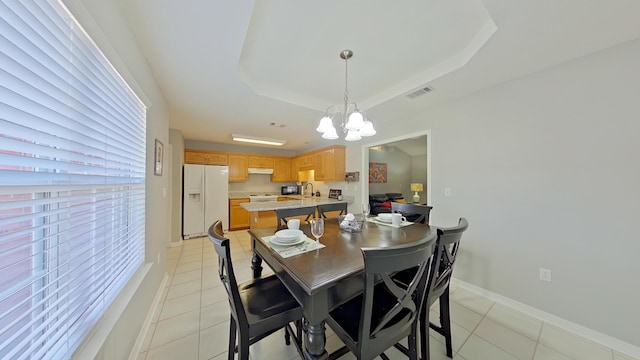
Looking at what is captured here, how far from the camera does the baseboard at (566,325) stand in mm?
1631

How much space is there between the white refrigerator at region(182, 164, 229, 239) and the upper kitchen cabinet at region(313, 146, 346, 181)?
2.44m

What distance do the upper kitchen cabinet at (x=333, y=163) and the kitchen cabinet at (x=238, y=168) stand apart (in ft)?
7.57

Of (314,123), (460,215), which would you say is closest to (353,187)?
(314,123)

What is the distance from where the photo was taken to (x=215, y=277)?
280 centimetres

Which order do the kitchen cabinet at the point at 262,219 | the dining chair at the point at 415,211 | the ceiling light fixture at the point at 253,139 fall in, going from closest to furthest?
the dining chair at the point at 415,211
the kitchen cabinet at the point at 262,219
the ceiling light fixture at the point at 253,139

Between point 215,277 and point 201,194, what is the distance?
2.57m

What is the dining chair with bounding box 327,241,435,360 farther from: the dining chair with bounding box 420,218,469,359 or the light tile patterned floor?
the light tile patterned floor

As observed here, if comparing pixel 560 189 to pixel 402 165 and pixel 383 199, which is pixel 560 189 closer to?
pixel 383 199

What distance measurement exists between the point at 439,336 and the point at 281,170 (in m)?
5.55

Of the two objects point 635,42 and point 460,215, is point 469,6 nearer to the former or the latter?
point 635,42

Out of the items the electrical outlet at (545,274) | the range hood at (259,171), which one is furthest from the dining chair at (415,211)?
the range hood at (259,171)

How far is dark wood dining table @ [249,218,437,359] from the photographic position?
1.00 m

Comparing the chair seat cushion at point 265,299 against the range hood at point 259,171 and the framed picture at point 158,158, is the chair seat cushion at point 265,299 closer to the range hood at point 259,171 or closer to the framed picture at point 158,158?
the framed picture at point 158,158

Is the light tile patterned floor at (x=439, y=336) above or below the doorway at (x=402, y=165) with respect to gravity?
below
